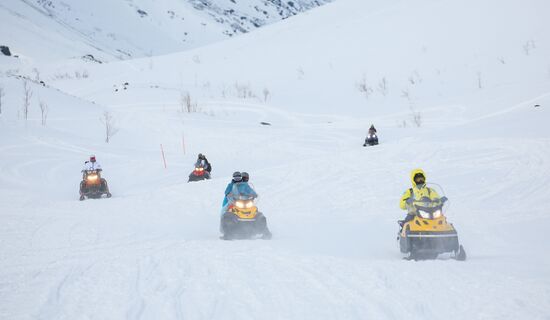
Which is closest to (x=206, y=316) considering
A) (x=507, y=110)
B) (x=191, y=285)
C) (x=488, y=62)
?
(x=191, y=285)

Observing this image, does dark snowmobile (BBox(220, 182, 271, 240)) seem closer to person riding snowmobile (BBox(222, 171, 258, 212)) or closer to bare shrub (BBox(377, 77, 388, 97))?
person riding snowmobile (BBox(222, 171, 258, 212))

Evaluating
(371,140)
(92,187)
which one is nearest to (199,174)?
(92,187)

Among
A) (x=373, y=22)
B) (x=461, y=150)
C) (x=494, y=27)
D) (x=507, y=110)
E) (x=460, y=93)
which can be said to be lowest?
(x=461, y=150)

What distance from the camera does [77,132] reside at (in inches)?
877

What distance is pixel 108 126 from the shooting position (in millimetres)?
22828

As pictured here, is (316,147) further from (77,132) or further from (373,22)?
(373,22)

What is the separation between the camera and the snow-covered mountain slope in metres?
50.5

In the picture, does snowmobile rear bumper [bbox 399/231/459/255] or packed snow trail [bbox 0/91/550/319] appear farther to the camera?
snowmobile rear bumper [bbox 399/231/459/255]

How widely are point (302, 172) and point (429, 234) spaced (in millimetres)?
8639

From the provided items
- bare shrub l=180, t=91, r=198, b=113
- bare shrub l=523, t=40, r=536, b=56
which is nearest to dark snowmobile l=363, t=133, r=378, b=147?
bare shrub l=523, t=40, r=536, b=56

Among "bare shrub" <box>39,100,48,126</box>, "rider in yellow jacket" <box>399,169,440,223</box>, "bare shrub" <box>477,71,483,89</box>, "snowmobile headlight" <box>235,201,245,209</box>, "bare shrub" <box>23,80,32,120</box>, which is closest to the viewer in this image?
"rider in yellow jacket" <box>399,169,440,223</box>

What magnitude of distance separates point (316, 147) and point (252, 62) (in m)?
18.5

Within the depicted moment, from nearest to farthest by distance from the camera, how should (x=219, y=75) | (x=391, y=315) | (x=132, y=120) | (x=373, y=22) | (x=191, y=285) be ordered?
(x=391, y=315), (x=191, y=285), (x=132, y=120), (x=219, y=75), (x=373, y=22)

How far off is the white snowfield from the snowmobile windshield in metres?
0.94
